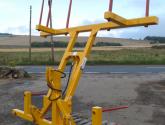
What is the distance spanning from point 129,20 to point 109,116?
3703mm

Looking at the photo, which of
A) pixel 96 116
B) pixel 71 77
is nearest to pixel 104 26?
pixel 71 77

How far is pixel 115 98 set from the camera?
11.7m

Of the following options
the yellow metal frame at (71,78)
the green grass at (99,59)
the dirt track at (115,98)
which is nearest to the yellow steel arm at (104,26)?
the yellow metal frame at (71,78)

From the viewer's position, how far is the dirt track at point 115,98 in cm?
904

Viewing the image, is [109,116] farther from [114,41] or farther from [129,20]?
[114,41]

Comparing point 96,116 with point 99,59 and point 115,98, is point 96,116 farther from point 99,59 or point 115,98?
point 99,59

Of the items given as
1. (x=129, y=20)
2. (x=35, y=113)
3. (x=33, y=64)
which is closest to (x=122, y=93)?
(x=35, y=113)

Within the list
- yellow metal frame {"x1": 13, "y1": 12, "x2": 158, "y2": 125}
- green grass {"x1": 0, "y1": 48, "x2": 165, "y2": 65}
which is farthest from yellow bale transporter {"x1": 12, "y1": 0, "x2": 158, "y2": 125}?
green grass {"x1": 0, "y1": 48, "x2": 165, "y2": 65}

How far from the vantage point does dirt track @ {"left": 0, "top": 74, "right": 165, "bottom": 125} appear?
29.7 feet

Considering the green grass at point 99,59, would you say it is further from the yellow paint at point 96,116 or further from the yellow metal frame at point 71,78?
the yellow paint at point 96,116

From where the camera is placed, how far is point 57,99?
6359 millimetres

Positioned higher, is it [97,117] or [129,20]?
[129,20]

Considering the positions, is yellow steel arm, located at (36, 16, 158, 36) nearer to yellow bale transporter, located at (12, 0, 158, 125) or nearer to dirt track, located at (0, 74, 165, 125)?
yellow bale transporter, located at (12, 0, 158, 125)

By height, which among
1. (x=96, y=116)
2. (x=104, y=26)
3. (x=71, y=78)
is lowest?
(x=96, y=116)
